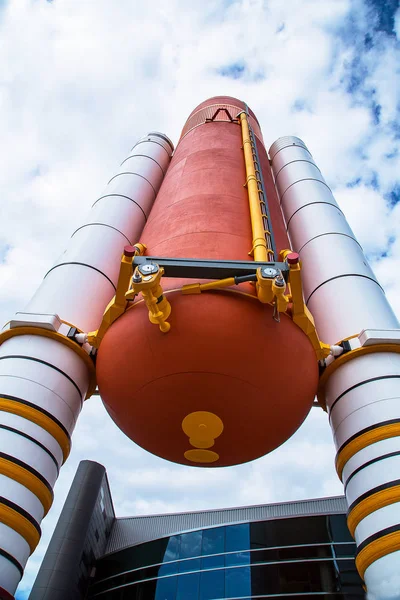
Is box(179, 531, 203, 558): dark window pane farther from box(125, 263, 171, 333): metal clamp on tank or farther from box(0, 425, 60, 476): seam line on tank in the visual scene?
box(125, 263, 171, 333): metal clamp on tank

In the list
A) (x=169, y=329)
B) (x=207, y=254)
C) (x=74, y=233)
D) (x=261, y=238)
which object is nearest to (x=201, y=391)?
(x=169, y=329)

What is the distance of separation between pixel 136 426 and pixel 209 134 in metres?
7.20

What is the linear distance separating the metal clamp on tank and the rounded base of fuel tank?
125 millimetres

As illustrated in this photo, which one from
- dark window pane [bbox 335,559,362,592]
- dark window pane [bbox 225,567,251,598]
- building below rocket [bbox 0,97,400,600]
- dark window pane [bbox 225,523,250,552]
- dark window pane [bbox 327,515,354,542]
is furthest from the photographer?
dark window pane [bbox 225,523,250,552]

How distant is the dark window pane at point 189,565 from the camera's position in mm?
14338

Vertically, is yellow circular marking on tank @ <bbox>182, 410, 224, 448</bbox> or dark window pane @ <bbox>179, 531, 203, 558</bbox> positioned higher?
dark window pane @ <bbox>179, 531, 203, 558</bbox>

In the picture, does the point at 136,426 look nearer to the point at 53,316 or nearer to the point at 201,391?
the point at 201,391

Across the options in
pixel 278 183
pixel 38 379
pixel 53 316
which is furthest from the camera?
pixel 278 183

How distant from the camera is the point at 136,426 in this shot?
215 inches

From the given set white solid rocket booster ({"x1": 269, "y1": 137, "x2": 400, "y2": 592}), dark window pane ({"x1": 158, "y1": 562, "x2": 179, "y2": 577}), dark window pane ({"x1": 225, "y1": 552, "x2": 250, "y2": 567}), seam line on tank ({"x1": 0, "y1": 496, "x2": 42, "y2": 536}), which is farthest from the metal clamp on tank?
dark window pane ({"x1": 158, "y1": 562, "x2": 179, "y2": 577})

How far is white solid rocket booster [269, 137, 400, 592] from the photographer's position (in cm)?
497

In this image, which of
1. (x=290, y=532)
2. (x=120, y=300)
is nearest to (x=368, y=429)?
(x=120, y=300)

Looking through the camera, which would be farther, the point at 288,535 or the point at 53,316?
the point at 288,535

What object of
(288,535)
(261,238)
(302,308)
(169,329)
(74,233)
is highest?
(74,233)
